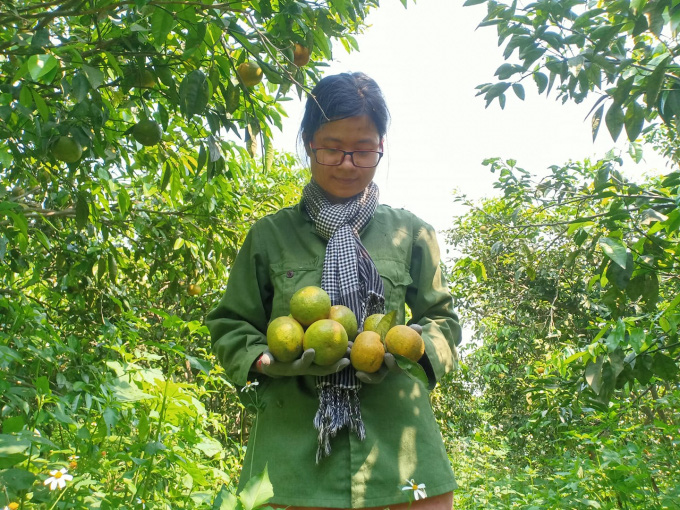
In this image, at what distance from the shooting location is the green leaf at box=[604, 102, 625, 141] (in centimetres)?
150

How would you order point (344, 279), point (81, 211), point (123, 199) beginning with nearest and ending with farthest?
point (344, 279) < point (81, 211) < point (123, 199)

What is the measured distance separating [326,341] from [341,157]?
0.55 metres

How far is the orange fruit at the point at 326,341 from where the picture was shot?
121 cm

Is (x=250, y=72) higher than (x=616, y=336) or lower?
higher

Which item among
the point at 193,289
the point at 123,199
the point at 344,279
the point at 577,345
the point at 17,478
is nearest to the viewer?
the point at 17,478

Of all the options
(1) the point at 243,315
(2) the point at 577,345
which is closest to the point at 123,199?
(1) the point at 243,315

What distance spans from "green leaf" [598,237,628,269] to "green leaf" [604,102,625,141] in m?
0.30

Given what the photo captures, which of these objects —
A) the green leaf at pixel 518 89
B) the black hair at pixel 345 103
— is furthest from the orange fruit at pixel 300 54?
the green leaf at pixel 518 89

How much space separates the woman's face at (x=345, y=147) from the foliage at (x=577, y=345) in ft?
2.37

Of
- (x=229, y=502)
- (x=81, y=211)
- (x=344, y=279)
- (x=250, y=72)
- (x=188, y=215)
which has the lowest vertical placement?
(x=229, y=502)

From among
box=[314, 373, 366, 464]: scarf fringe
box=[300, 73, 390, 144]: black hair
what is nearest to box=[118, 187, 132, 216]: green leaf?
box=[300, 73, 390, 144]: black hair

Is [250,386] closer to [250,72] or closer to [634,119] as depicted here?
[250,72]

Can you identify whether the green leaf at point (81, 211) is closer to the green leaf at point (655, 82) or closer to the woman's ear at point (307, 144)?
the woman's ear at point (307, 144)

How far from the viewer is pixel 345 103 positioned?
4.95 feet
